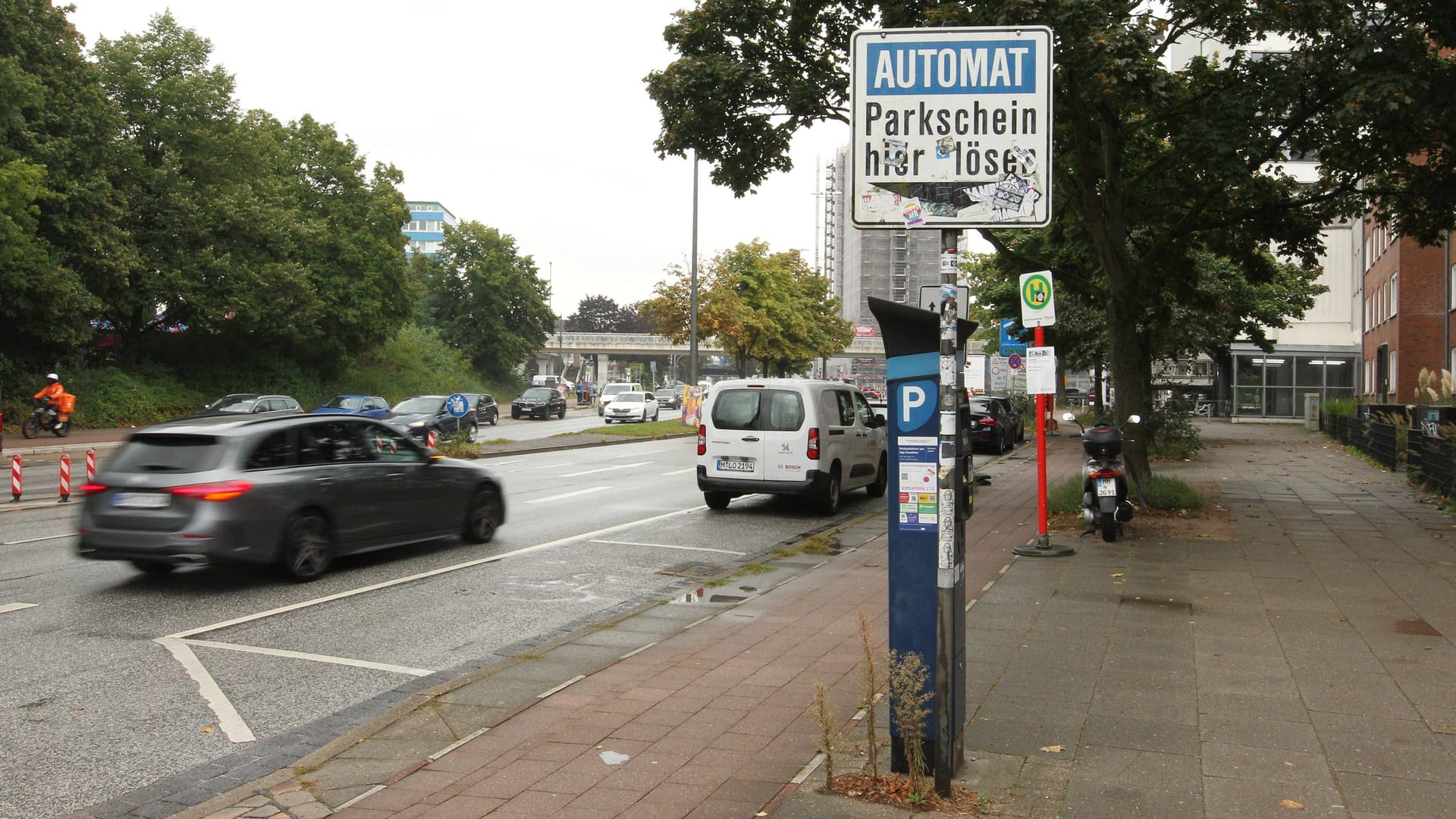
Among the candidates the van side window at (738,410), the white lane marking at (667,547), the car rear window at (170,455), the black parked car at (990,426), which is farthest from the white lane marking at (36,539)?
the black parked car at (990,426)

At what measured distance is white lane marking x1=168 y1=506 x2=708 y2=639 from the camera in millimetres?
8008

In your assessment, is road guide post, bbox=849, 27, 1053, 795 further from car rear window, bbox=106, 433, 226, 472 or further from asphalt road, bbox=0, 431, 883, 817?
car rear window, bbox=106, 433, 226, 472

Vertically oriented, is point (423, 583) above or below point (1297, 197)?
below

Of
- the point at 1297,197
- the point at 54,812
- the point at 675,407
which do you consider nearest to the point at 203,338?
the point at 675,407

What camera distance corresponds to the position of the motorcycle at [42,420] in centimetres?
2986

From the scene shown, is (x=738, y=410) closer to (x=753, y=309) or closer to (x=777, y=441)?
(x=777, y=441)

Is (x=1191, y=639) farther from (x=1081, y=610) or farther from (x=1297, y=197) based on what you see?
(x=1297, y=197)

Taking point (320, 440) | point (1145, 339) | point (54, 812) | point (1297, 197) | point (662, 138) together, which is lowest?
point (54, 812)

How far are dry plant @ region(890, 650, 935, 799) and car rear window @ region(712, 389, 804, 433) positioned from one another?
1060cm

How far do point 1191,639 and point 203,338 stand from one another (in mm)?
44912

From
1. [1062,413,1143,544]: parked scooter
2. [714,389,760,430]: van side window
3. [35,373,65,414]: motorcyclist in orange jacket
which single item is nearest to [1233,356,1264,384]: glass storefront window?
[714,389,760,430]: van side window

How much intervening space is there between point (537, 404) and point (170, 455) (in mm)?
46265

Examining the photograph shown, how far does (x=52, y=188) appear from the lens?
3284cm

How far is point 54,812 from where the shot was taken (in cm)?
446
